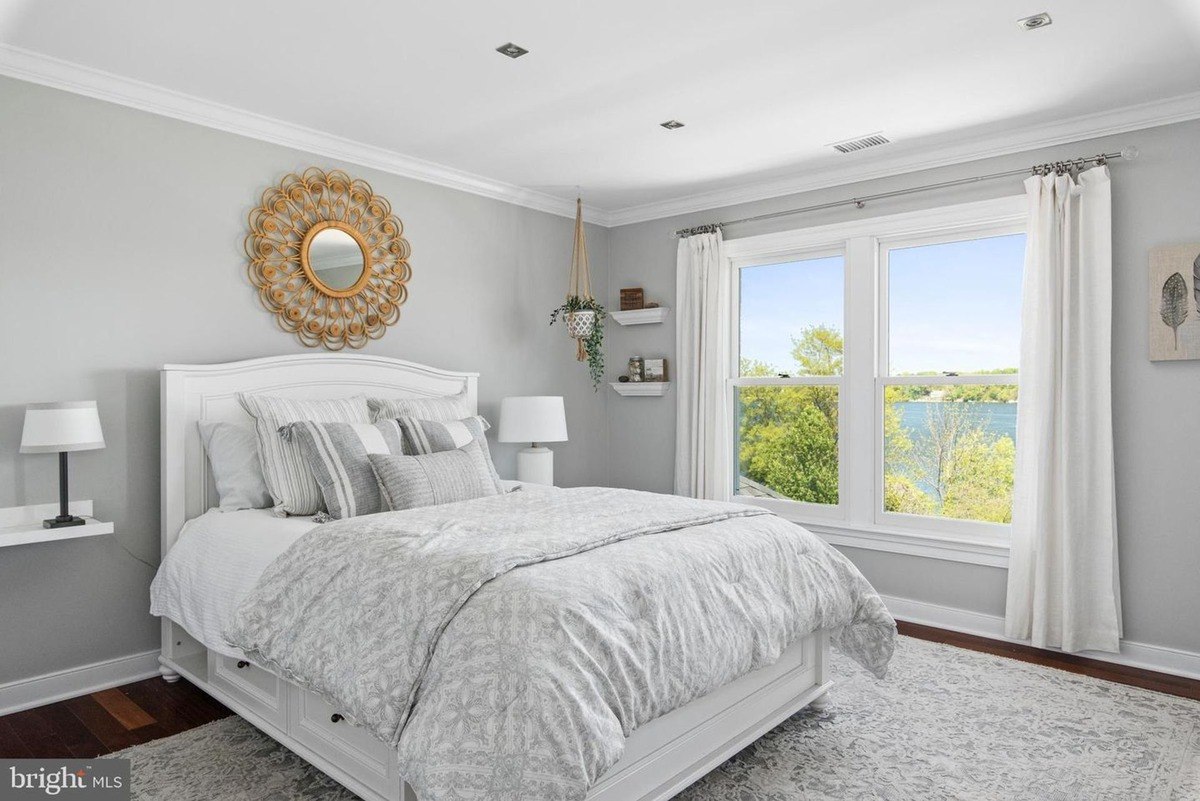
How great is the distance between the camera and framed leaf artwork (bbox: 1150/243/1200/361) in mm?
3234

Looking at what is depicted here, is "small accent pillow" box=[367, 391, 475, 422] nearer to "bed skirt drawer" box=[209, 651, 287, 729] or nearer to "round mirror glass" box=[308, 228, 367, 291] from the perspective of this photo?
"round mirror glass" box=[308, 228, 367, 291]

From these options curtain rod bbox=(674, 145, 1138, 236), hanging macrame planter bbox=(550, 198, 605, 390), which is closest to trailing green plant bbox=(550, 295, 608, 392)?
hanging macrame planter bbox=(550, 198, 605, 390)

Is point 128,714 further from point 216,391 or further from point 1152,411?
point 1152,411

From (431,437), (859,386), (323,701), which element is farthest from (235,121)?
(859,386)

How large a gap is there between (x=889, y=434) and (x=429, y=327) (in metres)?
2.64

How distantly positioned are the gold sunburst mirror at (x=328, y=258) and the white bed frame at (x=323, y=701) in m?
0.21

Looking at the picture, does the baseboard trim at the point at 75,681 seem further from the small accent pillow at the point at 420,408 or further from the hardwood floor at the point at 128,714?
the small accent pillow at the point at 420,408

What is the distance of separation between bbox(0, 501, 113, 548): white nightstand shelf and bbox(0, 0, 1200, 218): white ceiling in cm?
164

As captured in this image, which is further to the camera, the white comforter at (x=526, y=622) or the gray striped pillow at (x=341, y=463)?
the gray striped pillow at (x=341, y=463)

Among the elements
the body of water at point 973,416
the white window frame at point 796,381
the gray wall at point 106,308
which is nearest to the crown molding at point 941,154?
the white window frame at point 796,381

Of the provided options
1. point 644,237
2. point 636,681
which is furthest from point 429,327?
point 636,681

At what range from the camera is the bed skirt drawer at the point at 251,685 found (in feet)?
8.10

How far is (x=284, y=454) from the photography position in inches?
121

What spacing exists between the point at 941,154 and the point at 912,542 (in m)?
2.03
